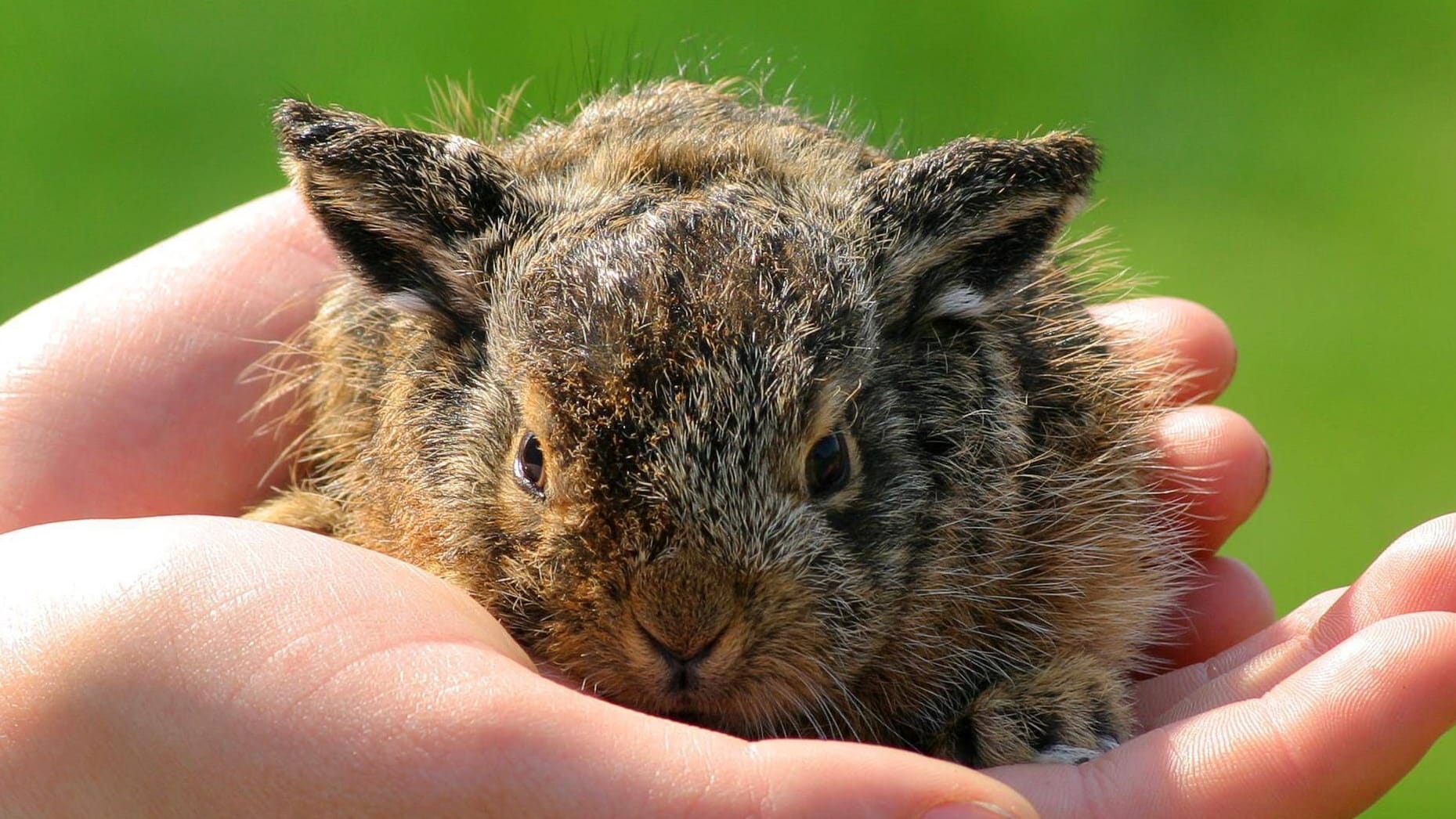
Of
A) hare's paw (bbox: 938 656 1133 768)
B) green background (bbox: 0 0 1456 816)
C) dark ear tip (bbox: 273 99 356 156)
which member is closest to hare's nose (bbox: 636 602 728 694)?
hare's paw (bbox: 938 656 1133 768)

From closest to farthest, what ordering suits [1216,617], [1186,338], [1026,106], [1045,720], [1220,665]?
[1045,720] < [1220,665] < [1216,617] < [1186,338] < [1026,106]

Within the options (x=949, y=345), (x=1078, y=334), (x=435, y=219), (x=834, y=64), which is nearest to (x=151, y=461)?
(x=435, y=219)

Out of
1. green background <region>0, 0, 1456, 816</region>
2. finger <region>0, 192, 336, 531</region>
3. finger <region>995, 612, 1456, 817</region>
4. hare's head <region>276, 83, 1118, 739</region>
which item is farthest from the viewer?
green background <region>0, 0, 1456, 816</region>

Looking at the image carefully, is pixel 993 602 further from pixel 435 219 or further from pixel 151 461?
pixel 151 461

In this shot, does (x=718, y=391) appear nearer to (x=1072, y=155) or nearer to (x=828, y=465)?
(x=828, y=465)

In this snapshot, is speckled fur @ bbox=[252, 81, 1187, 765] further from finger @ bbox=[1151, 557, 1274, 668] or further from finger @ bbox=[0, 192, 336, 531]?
finger @ bbox=[0, 192, 336, 531]

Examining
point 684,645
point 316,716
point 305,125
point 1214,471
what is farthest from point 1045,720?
point 305,125
